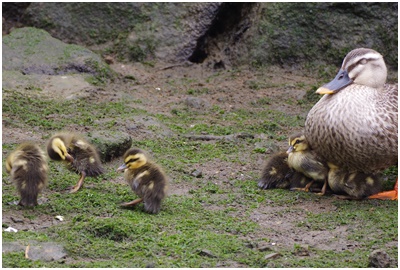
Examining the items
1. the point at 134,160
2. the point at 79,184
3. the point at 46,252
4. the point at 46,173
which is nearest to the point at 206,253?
the point at 46,252

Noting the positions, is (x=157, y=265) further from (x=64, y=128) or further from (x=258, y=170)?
(x=64, y=128)

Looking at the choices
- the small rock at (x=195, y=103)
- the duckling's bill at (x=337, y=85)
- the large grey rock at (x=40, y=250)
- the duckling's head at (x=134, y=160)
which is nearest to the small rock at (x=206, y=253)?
the large grey rock at (x=40, y=250)

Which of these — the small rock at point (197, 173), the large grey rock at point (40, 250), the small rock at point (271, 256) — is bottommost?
→ the small rock at point (197, 173)

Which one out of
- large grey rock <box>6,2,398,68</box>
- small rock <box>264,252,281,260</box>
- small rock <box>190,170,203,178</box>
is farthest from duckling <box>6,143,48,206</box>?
large grey rock <box>6,2,398,68</box>

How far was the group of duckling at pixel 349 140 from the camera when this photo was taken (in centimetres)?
677

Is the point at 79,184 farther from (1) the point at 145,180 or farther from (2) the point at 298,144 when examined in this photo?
(2) the point at 298,144

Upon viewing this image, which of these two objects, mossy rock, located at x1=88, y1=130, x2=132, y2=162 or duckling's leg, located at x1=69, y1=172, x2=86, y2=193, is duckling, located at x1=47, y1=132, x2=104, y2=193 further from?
mossy rock, located at x1=88, y1=130, x2=132, y2=162

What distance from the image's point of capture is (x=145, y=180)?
20.5 ft

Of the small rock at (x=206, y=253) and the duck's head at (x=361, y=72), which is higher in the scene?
the duck's head at (x=361, y=72)

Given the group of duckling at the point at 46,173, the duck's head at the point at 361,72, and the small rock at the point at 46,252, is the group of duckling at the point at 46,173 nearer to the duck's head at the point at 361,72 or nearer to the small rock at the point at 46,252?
the small rock at the point at 46,252

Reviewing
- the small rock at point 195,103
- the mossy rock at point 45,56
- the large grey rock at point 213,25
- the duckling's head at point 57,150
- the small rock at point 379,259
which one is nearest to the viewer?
the small rock at point 379,259

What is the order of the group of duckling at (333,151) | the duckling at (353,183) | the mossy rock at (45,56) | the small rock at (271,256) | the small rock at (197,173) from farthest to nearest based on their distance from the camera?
1. the mossy rock at (45,56)
2. the small rock at (197,173)
3. the duckling at (353,183)
4. the group of duckling at (333,151)
5. the small rock at (271,256)

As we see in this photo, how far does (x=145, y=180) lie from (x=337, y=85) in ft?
6.61

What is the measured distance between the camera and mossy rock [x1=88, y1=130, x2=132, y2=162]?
298 inches
